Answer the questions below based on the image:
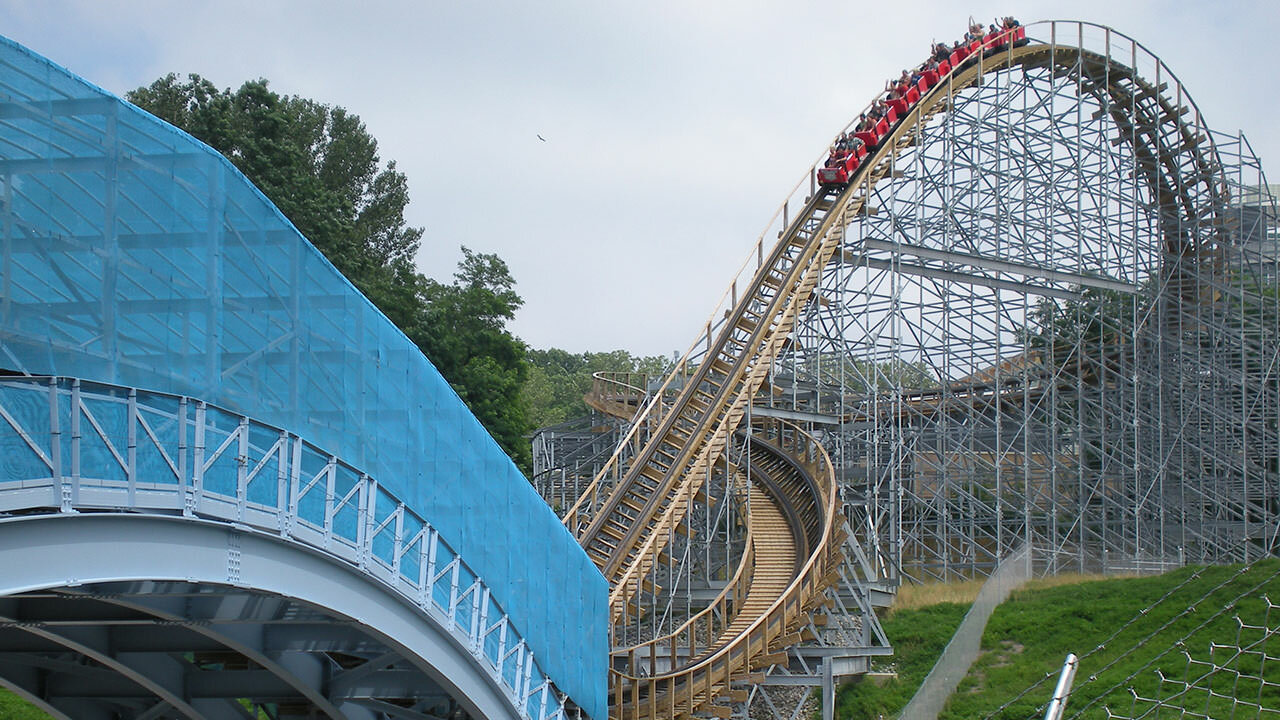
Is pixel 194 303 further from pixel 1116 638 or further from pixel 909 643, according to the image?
pixel 909 643

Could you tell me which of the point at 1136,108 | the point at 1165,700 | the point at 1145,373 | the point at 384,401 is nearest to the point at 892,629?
the point at 1165,700

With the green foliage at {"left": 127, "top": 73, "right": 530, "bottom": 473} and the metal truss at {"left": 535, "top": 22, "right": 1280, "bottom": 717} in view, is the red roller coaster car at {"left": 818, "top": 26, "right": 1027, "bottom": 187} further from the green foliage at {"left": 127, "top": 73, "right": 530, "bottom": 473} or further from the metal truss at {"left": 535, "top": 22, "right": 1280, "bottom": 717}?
the green foliage at {"left": 127, "top": 73, "right": 530, "bottom": 473}

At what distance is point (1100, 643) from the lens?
22.0 meters

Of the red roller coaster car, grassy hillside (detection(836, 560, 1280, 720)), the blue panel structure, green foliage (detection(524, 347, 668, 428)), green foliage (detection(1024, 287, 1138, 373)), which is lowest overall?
grassy hillside (detection(836, 560, 1280, 720))

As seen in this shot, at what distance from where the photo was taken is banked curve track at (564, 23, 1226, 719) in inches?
Result: 812

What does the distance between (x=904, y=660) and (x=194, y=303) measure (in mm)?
16812

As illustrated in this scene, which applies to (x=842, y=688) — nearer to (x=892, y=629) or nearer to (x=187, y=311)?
(x=892, y=629)

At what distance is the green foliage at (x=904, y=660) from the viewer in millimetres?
22250

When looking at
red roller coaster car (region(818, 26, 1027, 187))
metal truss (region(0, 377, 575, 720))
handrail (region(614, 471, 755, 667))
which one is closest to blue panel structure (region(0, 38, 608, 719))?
metal truss (region(0, 377, 575, 720))

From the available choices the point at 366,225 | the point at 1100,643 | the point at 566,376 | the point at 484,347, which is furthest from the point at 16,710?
the point at 566,376

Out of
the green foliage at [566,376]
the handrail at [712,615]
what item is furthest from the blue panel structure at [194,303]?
the green foliage at [566,376]

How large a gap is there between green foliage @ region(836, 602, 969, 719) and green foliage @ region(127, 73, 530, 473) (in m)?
17.2

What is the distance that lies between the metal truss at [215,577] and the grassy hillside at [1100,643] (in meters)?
7.19

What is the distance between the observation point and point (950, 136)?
30.0m
